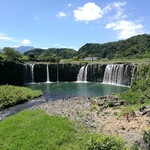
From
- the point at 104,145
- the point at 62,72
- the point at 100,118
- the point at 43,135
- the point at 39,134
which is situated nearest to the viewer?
the point at 104,145

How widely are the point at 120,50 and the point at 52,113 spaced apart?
139187mm

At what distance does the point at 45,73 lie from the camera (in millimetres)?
79938

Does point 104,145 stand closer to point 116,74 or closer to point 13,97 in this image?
point 13,97

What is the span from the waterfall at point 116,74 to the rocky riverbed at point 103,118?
27.6 meters

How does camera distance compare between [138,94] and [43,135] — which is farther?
[138,94]

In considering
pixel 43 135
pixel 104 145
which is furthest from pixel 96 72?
pixel 104 145

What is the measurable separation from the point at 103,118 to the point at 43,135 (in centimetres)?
856

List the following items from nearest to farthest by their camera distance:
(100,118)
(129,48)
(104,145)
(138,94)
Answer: (104,145)
(100,118)
(138,94)
(129,48)

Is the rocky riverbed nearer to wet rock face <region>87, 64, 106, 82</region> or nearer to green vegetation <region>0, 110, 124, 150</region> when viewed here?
green vegetation <region>0, 110, 124, 150</region>

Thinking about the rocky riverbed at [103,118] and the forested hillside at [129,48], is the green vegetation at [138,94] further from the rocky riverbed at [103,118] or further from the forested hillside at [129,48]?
the forested hillside at [129,48]

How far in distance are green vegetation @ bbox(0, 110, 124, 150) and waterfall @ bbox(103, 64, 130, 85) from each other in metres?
38.9

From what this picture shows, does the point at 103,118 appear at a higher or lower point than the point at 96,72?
lower

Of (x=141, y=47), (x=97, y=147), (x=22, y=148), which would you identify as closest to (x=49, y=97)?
(x=22, y=148)

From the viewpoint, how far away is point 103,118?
3114 centimetres
